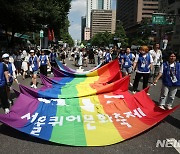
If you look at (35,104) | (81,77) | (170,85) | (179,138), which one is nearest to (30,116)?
(35,104)

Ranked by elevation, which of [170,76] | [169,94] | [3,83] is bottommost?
[169,94]

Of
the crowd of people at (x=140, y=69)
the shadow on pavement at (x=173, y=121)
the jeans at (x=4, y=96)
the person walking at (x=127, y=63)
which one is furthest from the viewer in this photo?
the person walking at (x=127, y=63)

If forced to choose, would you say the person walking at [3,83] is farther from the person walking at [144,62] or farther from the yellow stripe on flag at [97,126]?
the person walking at [144,62]

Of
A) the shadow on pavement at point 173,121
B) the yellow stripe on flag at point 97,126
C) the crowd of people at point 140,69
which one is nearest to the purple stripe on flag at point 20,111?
the crowd of people at point 140,69

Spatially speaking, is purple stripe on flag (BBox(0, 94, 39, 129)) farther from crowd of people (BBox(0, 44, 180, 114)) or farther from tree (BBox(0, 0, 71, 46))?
tree (BBox(0, 0, 71, 46))

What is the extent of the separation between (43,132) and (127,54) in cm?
829

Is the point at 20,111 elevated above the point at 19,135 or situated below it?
above

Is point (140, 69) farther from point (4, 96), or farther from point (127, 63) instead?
point (4, 96)

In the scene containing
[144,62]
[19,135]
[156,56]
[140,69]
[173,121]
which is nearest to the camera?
[19,135]

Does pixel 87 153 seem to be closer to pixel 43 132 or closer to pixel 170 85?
pixel 43 132

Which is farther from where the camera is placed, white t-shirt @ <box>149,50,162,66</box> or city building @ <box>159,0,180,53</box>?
city building @ <box>159,0,180,53</box>

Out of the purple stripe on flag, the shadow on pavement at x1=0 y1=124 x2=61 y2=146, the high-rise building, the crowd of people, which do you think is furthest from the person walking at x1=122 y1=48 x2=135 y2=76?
the high-rise building

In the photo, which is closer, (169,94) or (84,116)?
(84,116)

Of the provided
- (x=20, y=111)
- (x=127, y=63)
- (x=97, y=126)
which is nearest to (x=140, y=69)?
(x=127, y=63)
